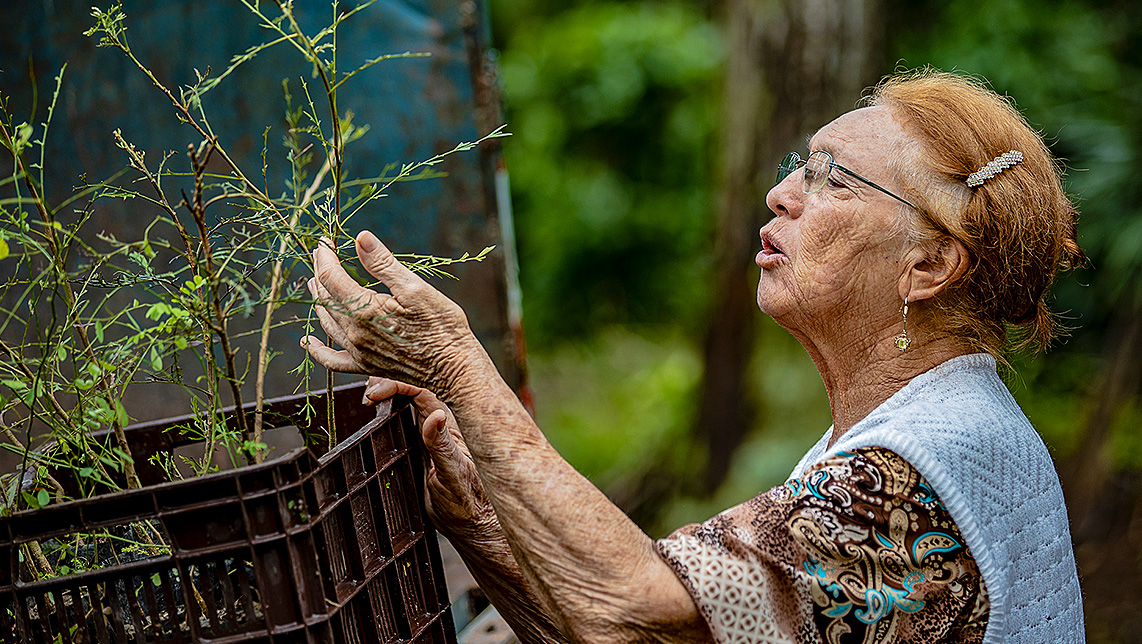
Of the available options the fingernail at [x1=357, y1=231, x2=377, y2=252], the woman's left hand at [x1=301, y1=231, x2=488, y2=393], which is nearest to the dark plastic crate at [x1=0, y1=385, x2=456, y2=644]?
the woman's left hand at [x1=301, y1=231, x2=488, y2=393]

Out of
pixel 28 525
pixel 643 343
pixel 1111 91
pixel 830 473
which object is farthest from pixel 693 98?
pixel 28 525

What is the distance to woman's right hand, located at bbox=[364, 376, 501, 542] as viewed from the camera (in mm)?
1626

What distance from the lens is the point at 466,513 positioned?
1.66 m

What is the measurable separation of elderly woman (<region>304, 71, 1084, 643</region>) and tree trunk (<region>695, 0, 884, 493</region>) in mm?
2696

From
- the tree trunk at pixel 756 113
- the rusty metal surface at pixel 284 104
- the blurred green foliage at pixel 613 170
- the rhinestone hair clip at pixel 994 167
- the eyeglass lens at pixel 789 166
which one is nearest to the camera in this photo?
the rhinestone hair clip at pixel 994 167

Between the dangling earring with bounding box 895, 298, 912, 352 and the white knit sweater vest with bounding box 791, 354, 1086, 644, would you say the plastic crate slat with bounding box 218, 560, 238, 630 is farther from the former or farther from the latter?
the dangling earring with bounding box 895, 298, 912, 352

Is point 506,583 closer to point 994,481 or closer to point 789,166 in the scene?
point 994,481

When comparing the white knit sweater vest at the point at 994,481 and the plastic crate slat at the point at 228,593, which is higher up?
the plastic crate slat at the point at 228,593

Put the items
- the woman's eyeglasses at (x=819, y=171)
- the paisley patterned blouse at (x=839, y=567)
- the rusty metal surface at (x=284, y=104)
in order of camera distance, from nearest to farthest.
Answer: the paisley patterned blouse at (x=839, y=567) < the woman's eyeglasses at (x=819, y=171) < the rusty metal surface at (x=284, y=104)

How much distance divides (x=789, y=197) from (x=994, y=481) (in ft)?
2.15

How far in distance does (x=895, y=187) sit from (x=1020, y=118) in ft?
1.11

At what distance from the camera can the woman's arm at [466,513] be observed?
5.32 feet

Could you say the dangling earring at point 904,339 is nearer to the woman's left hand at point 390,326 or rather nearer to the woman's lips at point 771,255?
the woman's lips at point 771,255

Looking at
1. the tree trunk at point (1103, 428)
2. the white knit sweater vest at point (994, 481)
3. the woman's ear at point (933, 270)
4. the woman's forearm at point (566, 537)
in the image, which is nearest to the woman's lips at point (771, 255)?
the woman's ear at point (933, 270)
